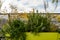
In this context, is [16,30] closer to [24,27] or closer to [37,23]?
[24,27]

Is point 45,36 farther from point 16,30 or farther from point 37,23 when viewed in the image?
point 16,30

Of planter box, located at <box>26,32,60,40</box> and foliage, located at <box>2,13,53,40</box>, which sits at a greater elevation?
foliage, located at <box>2,13,53,40</box>

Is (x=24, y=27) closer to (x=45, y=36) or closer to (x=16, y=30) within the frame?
(x=16, y=30)

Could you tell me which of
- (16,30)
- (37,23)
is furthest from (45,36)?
(16,30)

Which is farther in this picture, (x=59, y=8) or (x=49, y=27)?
(x=59, y=8)

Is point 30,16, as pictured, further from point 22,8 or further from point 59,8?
point 59,8

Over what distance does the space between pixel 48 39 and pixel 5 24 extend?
36 centimetres

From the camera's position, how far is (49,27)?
1.57m

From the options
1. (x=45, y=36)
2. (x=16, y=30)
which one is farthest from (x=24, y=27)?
(x=45, y=36)

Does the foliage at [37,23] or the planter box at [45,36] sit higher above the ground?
the foliage at [37,23]

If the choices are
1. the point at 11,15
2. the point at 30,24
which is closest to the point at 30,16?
the point at 30,24

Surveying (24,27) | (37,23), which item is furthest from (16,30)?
(37,23)

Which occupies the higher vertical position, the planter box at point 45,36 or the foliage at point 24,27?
the foliage at point 24,27

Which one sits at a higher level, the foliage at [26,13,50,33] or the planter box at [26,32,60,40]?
the foliage at [26,13,50,33]
